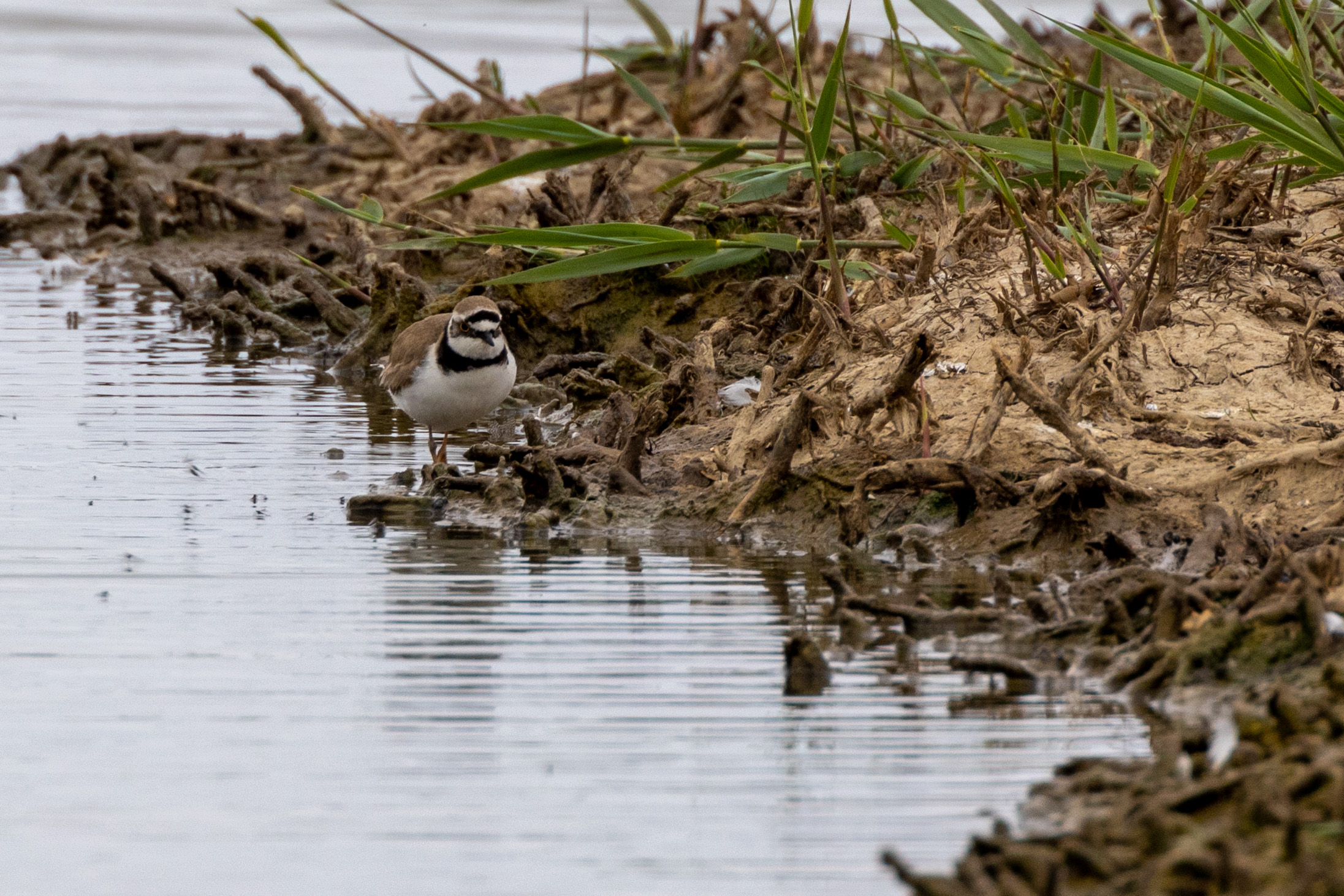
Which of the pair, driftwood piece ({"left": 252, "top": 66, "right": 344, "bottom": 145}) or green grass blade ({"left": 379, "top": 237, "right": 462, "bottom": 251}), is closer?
green grass blade ({"left": 379, "top": 237, "right": 462, "bottom": 251})

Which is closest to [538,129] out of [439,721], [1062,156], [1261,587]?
[1062,156]

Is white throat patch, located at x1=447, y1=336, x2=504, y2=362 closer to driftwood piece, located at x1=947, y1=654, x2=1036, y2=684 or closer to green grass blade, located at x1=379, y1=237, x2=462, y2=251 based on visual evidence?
green grass blade, located at x1=379, y1=237, x2=462, y2=251

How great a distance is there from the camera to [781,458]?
6.52 m

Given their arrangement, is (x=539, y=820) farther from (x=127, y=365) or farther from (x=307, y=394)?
(x=127, y=365)

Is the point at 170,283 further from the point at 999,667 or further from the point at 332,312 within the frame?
the point at 999,667

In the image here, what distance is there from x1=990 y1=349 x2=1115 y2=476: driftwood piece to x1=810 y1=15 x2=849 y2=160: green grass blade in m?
1.18

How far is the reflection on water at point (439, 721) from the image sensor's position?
378 centimetres

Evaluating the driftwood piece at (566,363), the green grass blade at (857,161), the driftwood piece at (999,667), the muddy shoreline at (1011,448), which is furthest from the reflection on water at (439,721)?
the green grass blade at (857,161)

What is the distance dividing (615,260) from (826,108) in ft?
3.08

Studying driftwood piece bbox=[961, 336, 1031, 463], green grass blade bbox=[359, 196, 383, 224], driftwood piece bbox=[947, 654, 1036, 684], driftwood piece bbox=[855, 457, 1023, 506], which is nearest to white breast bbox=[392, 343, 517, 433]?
green grass blade bbox=[359, 196, 383, 224]

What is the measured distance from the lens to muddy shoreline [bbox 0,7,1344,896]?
155 inches

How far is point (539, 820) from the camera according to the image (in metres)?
3.94

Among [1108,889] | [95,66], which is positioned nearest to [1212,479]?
[1108,889]

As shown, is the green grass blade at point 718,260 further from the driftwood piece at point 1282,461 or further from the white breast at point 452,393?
the driftwood piece at point 1282,461
